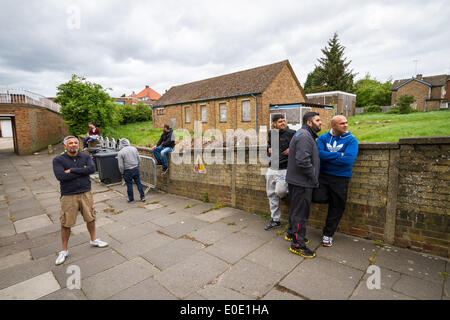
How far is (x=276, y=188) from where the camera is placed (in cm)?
418

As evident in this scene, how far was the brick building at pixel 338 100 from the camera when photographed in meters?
32.9

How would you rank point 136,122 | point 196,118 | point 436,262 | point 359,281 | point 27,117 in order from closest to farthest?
point 359,281 → point 436,262 → point 27,117 → point 196,118 → point 136,122

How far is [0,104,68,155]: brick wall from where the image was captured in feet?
56.1

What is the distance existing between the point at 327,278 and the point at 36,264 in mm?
4103

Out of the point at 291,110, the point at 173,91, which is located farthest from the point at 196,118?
the point at 291,110

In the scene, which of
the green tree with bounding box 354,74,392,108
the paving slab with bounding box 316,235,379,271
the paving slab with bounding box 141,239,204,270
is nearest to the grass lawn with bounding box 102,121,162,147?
the paving slab with bounding box 141,239,204,270

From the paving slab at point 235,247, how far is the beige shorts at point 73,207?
202cm

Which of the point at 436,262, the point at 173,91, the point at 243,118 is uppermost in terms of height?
the point at 173,91

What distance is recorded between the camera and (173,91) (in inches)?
1310

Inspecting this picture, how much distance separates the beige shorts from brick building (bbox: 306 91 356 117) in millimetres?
31949

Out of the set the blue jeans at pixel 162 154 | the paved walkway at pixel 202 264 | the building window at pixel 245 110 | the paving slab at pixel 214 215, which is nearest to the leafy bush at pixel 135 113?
the building window at pixel 245 110

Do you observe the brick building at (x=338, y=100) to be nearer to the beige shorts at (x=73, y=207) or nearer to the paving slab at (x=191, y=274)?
the paving slab at (x=191, y=274)

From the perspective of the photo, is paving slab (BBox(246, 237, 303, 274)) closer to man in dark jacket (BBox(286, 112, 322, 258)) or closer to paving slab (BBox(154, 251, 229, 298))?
man in dark jacket (BBox(286, 112, 322, 258))
